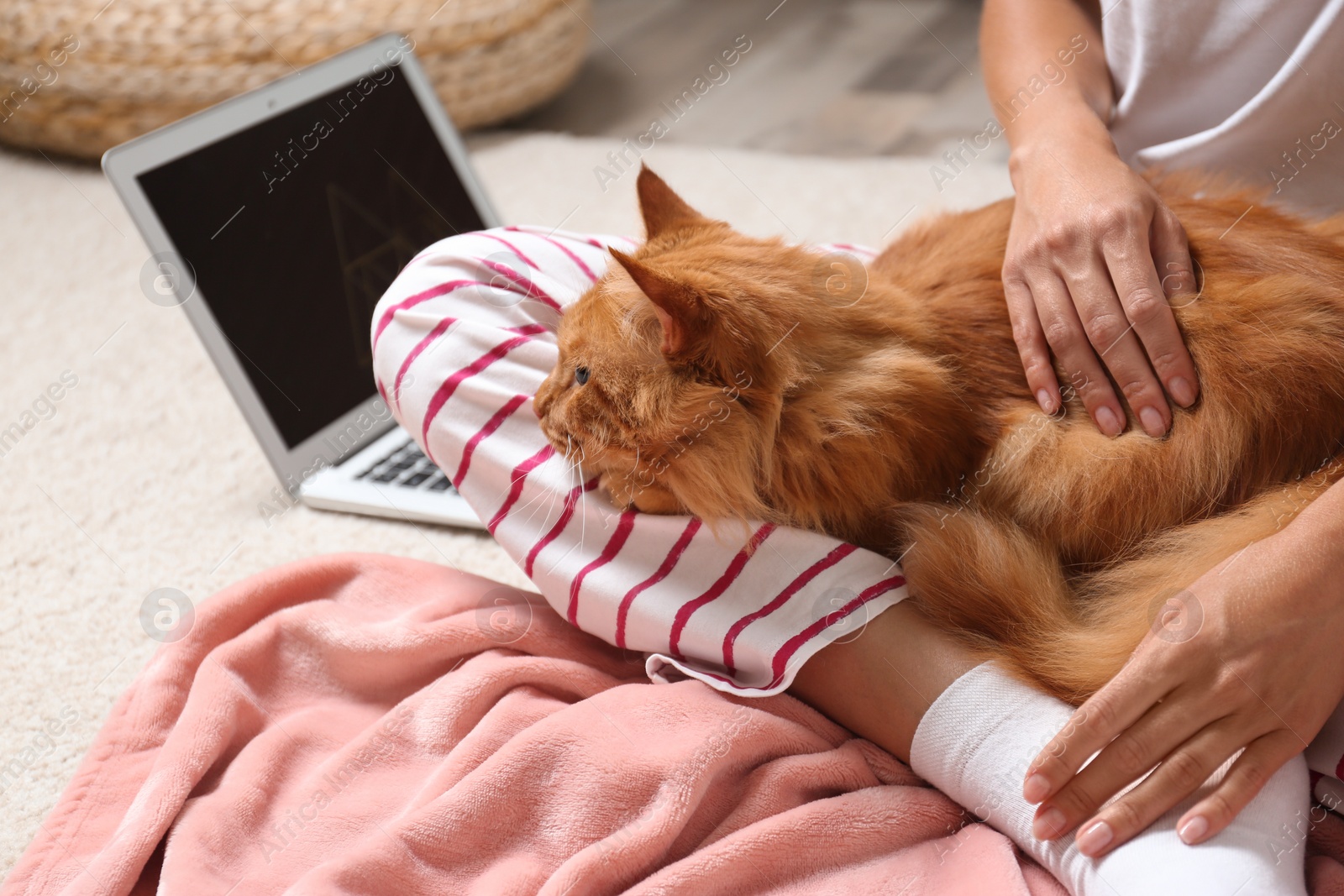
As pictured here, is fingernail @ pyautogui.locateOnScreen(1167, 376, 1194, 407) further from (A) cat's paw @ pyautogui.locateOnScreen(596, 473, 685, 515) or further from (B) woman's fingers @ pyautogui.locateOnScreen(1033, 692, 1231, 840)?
(A) cat's paw @ pyautogui.locateOnScreen(596, 473, 685, 515)

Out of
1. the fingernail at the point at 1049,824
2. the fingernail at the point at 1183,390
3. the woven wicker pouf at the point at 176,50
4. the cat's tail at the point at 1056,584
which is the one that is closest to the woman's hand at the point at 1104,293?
the fingernail at the point at 1183,390

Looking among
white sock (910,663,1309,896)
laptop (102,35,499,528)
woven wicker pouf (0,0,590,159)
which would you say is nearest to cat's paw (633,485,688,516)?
white sock (910,663,1309,896)

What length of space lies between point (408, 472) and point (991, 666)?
94cm

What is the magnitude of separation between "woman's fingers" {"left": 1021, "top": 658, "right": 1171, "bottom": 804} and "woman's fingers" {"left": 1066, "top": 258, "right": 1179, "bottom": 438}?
221 millimetres

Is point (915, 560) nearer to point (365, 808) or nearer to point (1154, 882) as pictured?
point (1154, 882)

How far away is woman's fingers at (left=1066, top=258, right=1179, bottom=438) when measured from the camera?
0.85 m

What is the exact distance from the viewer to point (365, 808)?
0.93m

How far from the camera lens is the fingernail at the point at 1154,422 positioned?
849 mm

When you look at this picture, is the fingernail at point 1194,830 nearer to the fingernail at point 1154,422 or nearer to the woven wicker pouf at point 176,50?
the fingernail at point 1154,422

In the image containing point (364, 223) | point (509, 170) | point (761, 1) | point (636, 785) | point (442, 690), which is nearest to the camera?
point (636, 785)

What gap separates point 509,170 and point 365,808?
78.3 inches

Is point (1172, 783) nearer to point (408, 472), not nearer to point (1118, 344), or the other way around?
point (1118, 344)

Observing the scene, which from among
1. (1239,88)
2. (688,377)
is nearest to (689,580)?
(688,377)

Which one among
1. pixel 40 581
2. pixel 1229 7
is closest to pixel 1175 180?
pixel 1229 7
